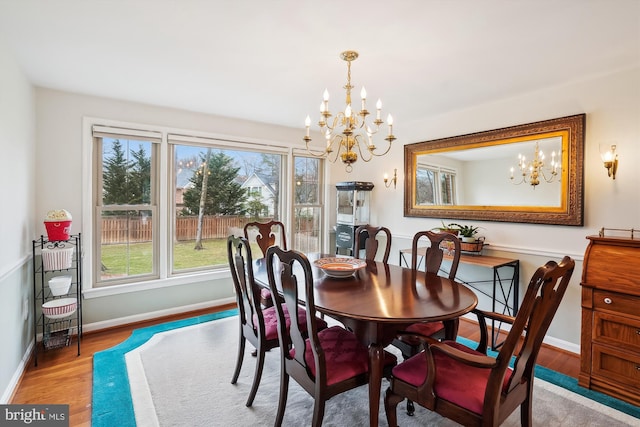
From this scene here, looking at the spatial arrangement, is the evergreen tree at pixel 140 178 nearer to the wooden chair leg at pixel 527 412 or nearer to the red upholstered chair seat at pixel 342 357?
the red upholstered chair seat at pixel 342 357

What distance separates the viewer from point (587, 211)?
9.15 feet

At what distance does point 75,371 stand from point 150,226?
5.20ft

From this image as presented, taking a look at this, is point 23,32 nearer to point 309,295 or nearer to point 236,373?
point 309,295

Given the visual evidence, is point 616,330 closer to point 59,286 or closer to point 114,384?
point 114,384

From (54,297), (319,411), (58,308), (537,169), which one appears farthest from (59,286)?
(537,169)

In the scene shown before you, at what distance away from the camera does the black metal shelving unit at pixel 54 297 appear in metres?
2.84

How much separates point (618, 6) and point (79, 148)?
14.0ft

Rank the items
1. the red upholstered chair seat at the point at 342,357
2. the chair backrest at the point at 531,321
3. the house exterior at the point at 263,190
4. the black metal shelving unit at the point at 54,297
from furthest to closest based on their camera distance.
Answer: the house exterior at the point at 263,190 < the black metal shelving unit at the point at 54,297 < the red upholstered chair seat at the point at 342,357 < the chair backrest at the point at 531,321

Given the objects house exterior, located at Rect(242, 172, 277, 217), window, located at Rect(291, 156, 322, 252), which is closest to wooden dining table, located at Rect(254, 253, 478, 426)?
house exterior, located at Rect(242, 172, 277, 217)

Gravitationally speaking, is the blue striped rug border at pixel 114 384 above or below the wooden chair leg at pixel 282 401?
below

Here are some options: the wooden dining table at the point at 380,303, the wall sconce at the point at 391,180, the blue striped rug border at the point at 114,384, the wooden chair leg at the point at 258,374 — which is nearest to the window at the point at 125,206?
the blue striped rug border at the point at 114,384

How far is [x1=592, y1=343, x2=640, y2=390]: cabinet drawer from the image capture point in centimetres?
214

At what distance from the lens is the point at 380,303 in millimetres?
1745

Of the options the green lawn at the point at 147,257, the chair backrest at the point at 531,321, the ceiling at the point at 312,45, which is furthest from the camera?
the green lawn at the point at 147,257
